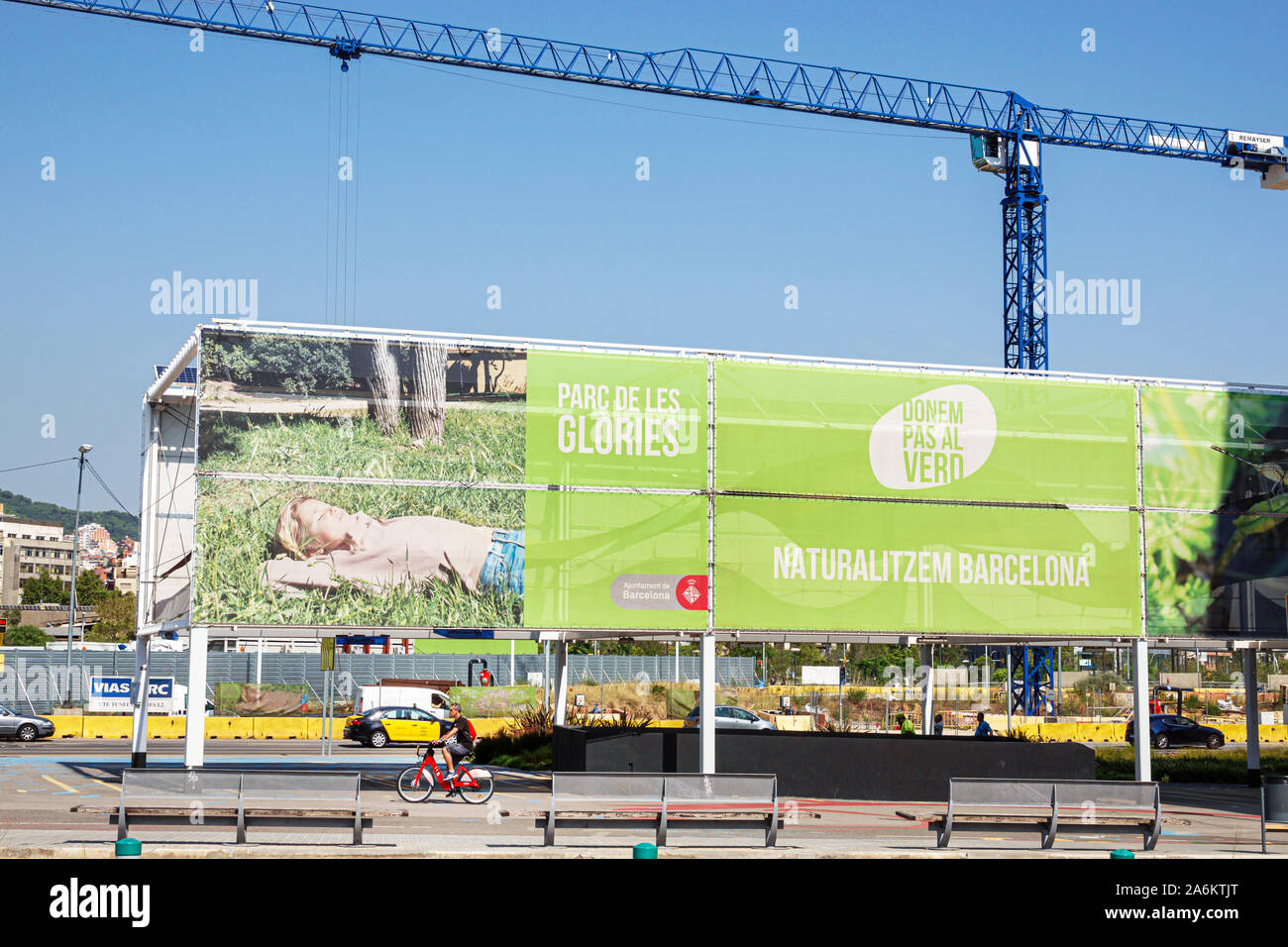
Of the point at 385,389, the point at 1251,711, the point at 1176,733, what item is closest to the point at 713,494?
the point at 385,389

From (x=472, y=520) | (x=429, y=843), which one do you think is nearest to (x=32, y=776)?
(x=472, y=520)

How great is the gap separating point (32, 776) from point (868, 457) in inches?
816

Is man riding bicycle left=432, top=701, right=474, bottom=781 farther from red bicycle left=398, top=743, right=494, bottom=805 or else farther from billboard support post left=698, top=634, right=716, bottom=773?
billboard support post left=698, top=634, right=716, bottom=773

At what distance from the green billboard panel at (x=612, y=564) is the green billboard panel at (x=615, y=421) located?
48cm

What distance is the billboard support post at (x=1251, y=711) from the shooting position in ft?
110

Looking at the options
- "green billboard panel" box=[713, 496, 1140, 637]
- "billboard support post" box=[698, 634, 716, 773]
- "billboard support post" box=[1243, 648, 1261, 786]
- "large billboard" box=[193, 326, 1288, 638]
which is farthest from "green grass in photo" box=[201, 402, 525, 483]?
"billboard support post" box=[1243, 648, 1261, 786]

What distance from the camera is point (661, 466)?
2928 cm

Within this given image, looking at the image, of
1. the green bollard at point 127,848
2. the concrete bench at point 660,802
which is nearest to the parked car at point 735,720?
the concrete bench at point 660,802

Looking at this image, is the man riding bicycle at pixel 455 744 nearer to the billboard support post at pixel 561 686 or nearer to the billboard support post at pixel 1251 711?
the billboard support post at pixel 561 686

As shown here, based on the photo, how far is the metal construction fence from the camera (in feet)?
203

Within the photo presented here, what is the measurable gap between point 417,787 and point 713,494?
8581mm

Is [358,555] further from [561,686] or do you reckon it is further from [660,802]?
[660,802]

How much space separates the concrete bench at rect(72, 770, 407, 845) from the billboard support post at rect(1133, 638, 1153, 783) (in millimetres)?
18490
